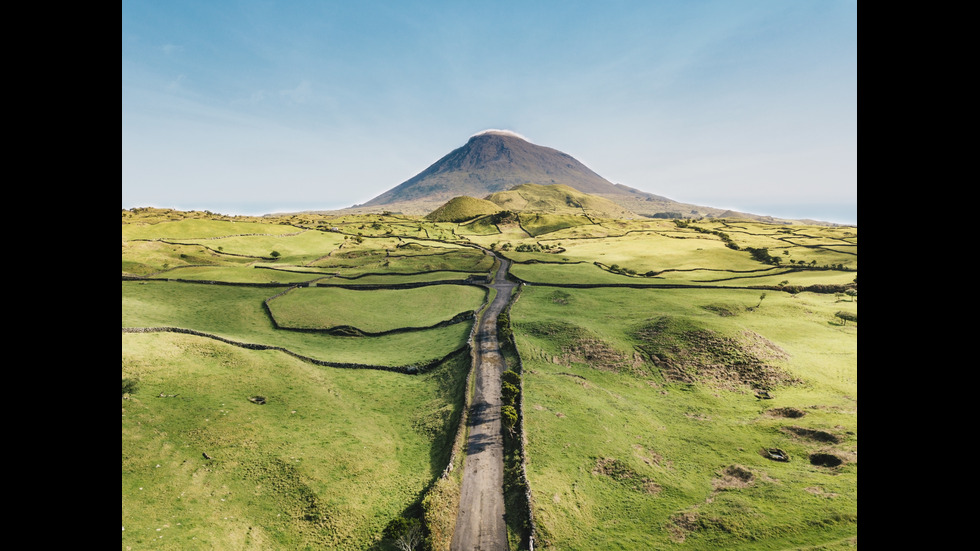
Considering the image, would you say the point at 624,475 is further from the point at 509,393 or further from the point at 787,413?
the point at 787,413

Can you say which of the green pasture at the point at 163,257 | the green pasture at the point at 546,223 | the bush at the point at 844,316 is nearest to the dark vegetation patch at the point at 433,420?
the bush at the point at 844,316

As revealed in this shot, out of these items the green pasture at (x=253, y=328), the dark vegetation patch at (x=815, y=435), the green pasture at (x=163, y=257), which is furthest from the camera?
the green pasture at (x=163, y=257)

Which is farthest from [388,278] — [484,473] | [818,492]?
[818,492]

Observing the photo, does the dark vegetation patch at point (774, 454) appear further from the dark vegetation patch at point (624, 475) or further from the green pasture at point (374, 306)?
the green pasture at point (374, 306)

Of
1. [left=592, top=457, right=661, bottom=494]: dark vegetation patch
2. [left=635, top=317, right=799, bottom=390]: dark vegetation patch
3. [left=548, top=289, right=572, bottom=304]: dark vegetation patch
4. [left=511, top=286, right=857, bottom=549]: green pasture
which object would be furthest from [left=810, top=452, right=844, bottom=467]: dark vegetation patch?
[left=548, top=289, right=572, bottom=304]: dark vegetation patch
